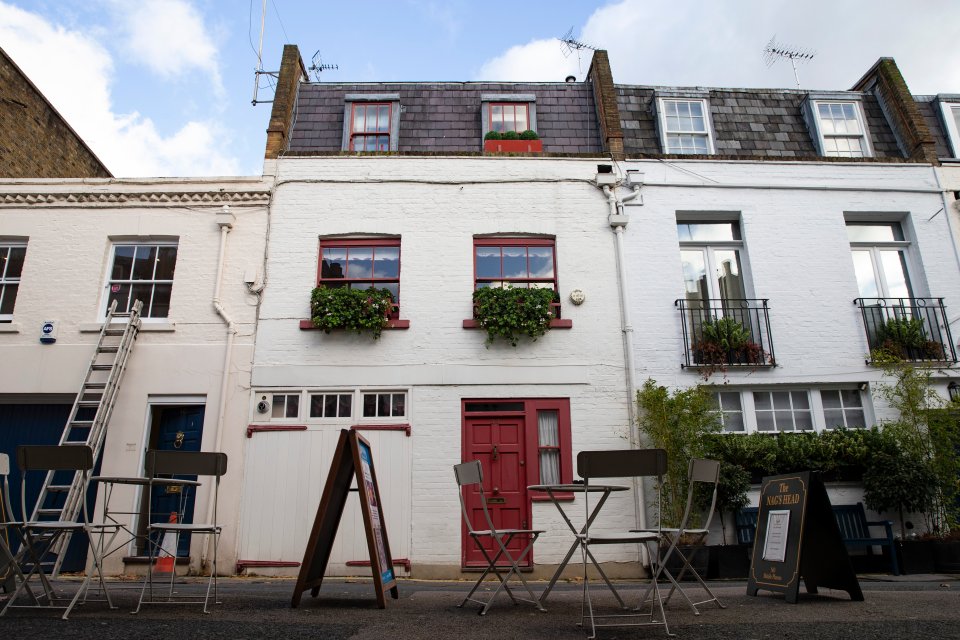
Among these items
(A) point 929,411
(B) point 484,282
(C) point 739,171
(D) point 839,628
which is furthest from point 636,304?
(D) point 839,628

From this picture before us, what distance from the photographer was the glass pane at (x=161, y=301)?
10.7 meters

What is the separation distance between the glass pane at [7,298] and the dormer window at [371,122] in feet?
18.4

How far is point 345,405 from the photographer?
10055 mm

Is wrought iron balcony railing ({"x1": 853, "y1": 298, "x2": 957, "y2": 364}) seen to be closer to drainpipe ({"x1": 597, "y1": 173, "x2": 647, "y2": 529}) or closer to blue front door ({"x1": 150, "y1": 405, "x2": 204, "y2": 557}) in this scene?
drainpipe ({"x1": 597, "y1": 173, "x2": 647, "y2": 529})

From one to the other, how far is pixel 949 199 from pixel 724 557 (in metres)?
7.47

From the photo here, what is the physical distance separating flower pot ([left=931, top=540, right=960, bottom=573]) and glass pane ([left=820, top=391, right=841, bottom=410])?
7.49 ft

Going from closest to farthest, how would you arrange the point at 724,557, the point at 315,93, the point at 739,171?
1. the point at 724,557
2. the point at 739,171
3. the point at 315,93

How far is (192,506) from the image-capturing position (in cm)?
978

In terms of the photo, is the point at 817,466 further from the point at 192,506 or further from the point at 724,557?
the point at 192,506

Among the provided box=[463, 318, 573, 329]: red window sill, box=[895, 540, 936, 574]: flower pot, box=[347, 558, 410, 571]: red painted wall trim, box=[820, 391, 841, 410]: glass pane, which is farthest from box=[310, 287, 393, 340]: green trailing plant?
box=[895, 540, 936, 574]: flower pot

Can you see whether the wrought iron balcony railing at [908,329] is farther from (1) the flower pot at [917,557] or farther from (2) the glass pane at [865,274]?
(1) the flower pot at [917,557]

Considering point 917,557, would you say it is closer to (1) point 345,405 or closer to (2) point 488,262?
(2) point 488,262

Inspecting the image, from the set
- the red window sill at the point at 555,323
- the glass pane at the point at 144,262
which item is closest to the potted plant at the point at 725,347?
the red window sill at the point at 555,323

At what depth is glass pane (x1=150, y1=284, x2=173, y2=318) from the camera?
35.1 feet
